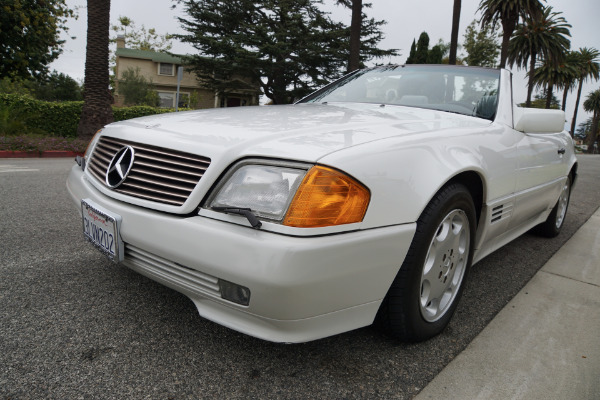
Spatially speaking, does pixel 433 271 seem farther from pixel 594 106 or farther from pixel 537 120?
pixel 594 106

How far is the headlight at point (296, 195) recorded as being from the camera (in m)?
1.34

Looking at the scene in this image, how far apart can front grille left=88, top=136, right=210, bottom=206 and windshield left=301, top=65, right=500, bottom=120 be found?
1.56m

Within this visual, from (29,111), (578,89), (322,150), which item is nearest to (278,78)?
(29,111)

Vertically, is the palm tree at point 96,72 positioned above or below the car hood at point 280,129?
above

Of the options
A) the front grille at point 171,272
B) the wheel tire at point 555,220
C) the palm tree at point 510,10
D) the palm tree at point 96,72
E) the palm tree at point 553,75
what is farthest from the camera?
the palm tree at point 553,75

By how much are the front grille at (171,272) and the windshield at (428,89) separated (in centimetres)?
176

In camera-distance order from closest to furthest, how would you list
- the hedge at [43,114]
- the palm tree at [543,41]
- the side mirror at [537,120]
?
the side mirror at [537,120]
the hedge at [43,114]
the palm tree at [543,41]

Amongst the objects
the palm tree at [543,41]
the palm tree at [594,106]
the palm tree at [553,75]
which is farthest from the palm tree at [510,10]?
the palm tree at [594,106]

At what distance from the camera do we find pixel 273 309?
1.34 metres

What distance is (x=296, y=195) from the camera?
1349 millimetres

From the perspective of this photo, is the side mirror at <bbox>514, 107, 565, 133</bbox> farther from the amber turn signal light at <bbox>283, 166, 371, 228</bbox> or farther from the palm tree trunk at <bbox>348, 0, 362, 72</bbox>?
the palm tree trunk at <bbox>348, 0, 362, 72</bbox>

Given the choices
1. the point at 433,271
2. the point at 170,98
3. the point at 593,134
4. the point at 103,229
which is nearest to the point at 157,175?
the point at 103,229

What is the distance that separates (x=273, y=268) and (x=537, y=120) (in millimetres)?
1974

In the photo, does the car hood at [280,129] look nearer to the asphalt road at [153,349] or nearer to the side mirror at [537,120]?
the side mirror at [537,120]
